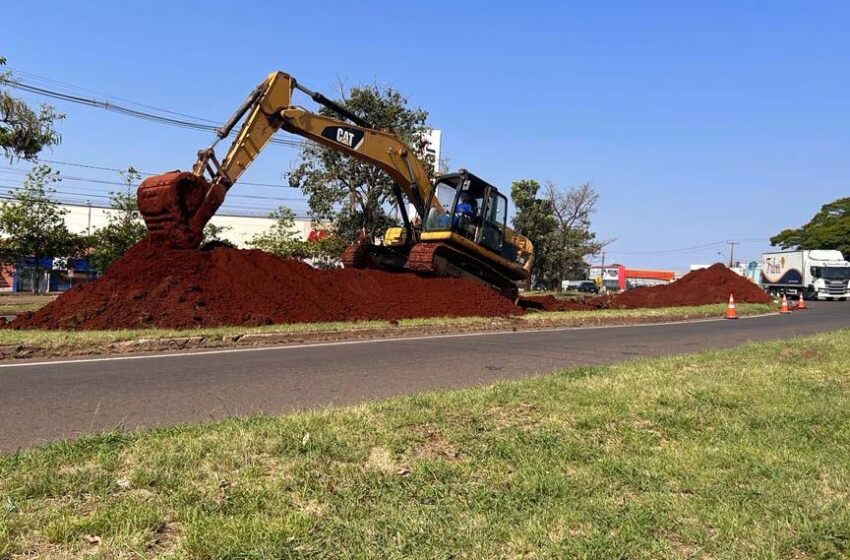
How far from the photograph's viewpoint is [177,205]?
14.4m

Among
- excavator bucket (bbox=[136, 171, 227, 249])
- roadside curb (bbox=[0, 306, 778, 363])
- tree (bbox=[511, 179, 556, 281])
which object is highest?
tree (bbox=[511, 179, 556, 281])

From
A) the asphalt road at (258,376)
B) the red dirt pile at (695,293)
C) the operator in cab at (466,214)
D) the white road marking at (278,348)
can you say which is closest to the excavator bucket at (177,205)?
the white road marking at (278,348)

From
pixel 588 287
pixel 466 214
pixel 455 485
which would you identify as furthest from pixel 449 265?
pixel 588 287

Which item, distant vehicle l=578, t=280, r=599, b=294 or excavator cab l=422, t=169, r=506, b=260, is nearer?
excavator cab l=422, t=169, r=506, b=260

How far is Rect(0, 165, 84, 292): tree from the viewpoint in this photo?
29.7 metres

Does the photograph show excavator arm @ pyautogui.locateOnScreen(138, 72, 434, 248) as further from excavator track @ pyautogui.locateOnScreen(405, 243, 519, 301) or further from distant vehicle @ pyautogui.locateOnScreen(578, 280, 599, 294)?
distant vehicle @ pyautogui.locateOnScreen(578, 280, 599, 294)

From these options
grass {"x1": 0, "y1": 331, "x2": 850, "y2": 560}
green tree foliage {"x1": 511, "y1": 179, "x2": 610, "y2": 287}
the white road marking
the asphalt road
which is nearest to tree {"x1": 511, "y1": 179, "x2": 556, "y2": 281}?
green tree foliage {"x1": 511, "y1": 179, "x2": 610, "y2": 287}

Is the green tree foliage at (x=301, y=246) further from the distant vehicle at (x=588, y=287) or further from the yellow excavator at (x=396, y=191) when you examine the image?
the distant vehicle at (x=588, y=287)

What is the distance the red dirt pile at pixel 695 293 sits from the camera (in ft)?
90.5

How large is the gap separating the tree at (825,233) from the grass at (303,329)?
59576 mm

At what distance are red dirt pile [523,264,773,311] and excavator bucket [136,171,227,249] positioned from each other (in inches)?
584

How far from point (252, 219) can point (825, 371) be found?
67155mm

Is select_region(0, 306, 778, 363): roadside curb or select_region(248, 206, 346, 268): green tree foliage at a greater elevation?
select_region(248, 206, 346, 268): green tree foliage

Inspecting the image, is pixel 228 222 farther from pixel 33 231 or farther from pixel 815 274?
pixel 815 274
